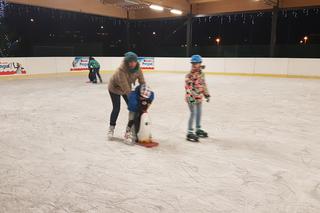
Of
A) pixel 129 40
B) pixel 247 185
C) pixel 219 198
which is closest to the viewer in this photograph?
pixel 219 198

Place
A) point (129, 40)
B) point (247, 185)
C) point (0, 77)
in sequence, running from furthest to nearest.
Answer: point (129, 40) < point (0, 77) < point (247, 185)

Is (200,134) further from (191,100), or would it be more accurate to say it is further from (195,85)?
(195,85)

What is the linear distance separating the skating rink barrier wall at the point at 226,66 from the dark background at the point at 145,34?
1.08 m

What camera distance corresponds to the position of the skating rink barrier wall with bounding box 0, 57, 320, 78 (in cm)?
1181

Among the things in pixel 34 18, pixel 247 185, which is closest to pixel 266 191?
pixel 247 185

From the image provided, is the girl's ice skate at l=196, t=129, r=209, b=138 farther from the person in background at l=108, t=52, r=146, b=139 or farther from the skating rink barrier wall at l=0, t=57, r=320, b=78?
the skating rink barrier wall at l=0, t=57, r=320, b=78

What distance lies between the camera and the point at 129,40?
19141mm

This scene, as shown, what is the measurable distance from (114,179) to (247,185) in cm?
113

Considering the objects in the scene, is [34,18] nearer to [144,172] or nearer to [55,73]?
[55,73]

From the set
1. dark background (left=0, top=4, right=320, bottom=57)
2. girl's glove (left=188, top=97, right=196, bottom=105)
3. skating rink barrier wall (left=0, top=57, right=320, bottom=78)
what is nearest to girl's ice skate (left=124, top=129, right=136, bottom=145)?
girl's glove (left=188, top=97, right=196, bottom=105)

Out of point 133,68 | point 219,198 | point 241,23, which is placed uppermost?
point 241,23

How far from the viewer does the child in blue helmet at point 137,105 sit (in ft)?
10.6

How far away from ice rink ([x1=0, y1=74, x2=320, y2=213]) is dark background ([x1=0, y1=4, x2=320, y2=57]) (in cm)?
1011

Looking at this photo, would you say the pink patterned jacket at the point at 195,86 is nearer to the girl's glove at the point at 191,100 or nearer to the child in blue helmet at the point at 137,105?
the girl's glove at the point at 191,100
